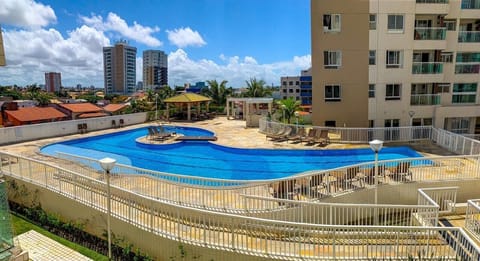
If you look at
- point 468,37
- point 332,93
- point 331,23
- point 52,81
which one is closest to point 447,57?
point 468,37

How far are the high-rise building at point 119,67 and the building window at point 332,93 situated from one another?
150m

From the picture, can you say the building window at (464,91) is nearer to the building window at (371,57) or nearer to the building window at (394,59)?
the building window at (394,59)

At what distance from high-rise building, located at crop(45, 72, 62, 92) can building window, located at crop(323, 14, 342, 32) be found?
179 m

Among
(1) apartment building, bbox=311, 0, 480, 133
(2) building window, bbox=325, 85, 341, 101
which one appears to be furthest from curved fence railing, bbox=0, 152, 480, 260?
(1) apartment building, bbox=311, 0, 480, 133

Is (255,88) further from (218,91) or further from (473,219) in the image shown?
(473,219)

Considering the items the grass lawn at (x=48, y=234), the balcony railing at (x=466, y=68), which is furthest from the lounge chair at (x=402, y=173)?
the balcony railing at (x=466, y=68)

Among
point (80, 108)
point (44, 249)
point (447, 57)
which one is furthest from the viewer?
point (80, 108)

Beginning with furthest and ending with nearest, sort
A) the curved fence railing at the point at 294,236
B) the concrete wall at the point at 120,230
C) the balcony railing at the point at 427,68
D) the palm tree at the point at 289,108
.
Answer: the palm tree at the point at 289,108
the balcony railing at the point at 427,68
the concrete wall at the point at 120,230
the curved fence railing at the point at 294,236

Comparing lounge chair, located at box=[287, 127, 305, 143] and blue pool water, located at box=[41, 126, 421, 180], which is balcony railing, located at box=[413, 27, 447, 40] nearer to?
blue pool water, located at box=[41, 126, 421, 180]

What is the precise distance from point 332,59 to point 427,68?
694cm

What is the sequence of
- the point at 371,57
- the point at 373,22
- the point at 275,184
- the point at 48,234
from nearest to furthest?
the point at 48,234
the point at 275,184
the point at 373,22
the point at 371,57

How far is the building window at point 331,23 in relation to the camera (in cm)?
2139

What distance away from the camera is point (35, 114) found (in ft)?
103

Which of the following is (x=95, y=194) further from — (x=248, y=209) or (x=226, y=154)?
(x=226, y=154)
